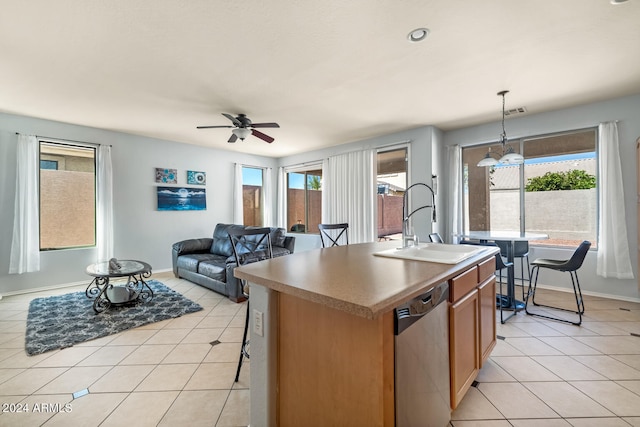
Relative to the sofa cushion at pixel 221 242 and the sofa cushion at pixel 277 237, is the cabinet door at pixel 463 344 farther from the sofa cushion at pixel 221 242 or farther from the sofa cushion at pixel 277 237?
the sofa cushion at pixel 221 242

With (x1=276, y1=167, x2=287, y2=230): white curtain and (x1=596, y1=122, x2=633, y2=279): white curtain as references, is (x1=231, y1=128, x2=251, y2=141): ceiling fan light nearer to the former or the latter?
(x1=276, y1=167, x2=287, y2=230): white curtain

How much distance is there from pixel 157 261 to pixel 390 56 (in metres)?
5.24

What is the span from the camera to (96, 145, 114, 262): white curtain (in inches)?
179

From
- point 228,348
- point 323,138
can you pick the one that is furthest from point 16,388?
point 323,138

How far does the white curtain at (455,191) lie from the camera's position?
188 inches

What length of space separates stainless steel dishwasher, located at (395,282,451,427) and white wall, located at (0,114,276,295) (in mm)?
5357

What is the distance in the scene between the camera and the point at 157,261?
17.3 feet

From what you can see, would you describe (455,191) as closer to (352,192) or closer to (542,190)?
(542,190)

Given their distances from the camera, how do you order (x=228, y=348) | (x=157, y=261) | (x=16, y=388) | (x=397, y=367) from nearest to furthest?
(x=397, y=367) < (x=16, y=388) < (x=228, y=348) < (x=157, y=261)

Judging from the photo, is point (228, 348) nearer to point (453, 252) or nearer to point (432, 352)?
point (432, 352)

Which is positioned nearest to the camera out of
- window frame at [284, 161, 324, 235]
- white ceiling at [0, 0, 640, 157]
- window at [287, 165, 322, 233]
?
white ceiling at [0, 0, 640, 157]

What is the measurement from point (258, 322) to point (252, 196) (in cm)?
595

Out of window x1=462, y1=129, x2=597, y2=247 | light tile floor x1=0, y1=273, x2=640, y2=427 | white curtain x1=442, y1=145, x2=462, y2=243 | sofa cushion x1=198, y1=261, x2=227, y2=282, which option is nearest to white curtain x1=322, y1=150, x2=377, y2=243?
white curtain x1=442, y1=145, x2=462, y2=243

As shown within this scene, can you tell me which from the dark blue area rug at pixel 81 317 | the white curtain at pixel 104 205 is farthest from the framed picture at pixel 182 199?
the dark blue area rug at pixel 81 317
